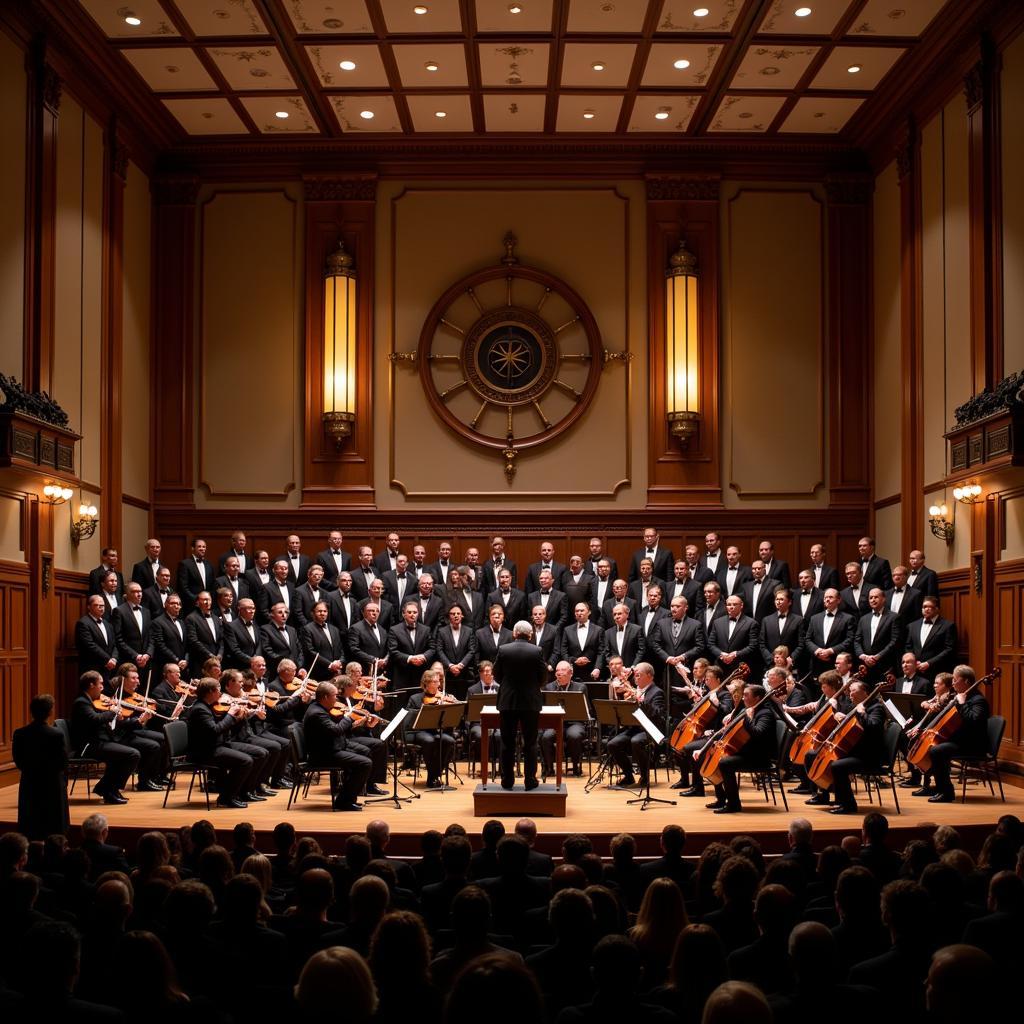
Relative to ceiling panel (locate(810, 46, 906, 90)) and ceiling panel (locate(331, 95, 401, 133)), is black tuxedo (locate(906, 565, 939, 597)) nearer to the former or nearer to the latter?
ceiling panel (locate(810, 46, 906, 90))

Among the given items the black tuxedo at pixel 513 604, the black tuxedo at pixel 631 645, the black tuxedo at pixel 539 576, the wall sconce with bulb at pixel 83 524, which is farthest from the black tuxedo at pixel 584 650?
the wall sconce with bulb at pixel 83 524

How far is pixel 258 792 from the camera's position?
9359 millimetres

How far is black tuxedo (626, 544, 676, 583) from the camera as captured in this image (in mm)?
12266

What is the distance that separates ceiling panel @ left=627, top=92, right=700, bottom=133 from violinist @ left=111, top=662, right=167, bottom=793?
7.72m

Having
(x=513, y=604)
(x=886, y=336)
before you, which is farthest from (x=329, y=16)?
(x=886, y=336)

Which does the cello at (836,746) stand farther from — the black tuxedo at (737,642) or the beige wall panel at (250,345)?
the beige wall panel at (250,345)

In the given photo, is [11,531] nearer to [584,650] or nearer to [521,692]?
[521,692]

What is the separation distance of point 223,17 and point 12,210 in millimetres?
2641

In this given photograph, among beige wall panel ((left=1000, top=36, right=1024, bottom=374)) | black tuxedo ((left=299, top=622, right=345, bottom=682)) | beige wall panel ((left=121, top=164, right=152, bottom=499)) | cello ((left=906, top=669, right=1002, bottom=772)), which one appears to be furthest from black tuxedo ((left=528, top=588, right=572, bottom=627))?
beige wall panel ((left=121, top=164, right=152, bottom=499))

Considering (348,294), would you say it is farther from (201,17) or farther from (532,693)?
(532,693)

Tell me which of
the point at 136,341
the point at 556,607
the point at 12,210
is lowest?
the point at 556,607

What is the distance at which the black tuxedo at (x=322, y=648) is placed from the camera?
11.0m

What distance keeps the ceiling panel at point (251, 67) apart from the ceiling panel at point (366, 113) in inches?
26.2

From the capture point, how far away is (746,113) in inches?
510
